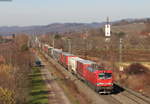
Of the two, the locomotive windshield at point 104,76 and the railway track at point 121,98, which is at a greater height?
the locomotive windshield at point 104,76

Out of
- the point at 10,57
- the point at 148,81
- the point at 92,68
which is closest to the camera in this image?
the point at 92,68

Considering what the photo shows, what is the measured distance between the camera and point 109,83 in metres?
32.8

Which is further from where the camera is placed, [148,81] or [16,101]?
[148,81]

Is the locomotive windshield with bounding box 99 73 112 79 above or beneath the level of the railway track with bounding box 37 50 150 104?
above

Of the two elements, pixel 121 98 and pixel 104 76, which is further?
pixel 104 76

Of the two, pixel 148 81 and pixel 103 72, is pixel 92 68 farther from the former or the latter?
pixel 148 81

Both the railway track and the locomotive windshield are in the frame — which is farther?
the locomotive windshield

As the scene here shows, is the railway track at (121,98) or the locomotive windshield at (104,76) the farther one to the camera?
the locomotive windshield at (104,76)

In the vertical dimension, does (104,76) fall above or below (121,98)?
above

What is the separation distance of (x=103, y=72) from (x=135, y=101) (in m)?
4.71

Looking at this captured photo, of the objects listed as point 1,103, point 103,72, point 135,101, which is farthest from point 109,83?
point 1,103

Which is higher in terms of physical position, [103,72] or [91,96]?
[103,72]

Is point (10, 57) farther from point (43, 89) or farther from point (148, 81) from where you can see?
point (148, 81)

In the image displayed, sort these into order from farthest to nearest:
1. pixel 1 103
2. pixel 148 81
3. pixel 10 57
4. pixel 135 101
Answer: pixel 10 57 < pixel 148 81 < pixel 135 101 < pixel 1 103
